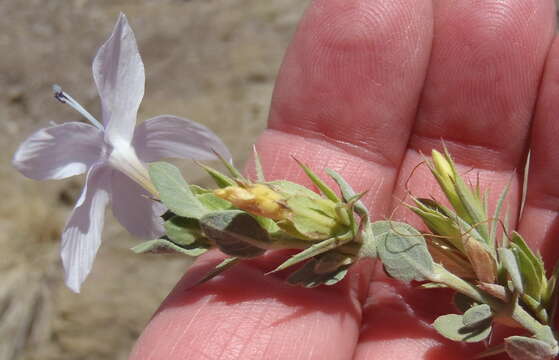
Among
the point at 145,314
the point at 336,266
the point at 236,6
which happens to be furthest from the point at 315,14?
the point at 236,6

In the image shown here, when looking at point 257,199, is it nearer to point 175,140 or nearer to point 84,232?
point 175,140

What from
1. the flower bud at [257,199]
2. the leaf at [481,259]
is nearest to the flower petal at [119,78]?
the flower bud at [257,199]

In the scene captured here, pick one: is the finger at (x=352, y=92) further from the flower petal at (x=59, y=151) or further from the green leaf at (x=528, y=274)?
the flower petal at (x=59, y=151)

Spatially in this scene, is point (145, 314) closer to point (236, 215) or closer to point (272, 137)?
point (272, 137)


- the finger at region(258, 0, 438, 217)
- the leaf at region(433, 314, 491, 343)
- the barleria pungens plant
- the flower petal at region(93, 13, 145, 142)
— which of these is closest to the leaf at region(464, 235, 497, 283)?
the barleria pungens plant

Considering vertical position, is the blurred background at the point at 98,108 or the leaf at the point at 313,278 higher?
the leaf at the point at 313,278
